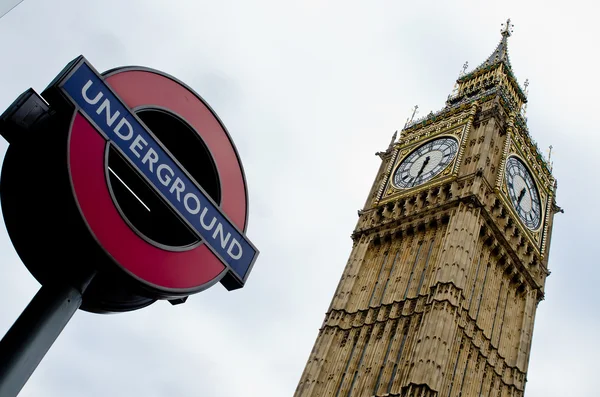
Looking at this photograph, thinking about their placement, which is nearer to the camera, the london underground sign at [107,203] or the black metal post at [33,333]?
the black metal post at [33,333]

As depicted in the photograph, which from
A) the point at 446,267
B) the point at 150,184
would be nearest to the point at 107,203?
the point at 150,184

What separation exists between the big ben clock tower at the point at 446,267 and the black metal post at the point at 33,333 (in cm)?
2469

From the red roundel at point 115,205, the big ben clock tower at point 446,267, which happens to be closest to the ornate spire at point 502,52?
the big ben clock tower at point 446,267

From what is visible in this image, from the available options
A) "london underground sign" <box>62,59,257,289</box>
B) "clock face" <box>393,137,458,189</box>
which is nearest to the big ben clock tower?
"clock face" <box>393,137,458,189</box>

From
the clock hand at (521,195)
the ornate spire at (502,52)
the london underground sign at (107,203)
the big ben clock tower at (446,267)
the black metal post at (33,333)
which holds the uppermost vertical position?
the ornate spire at (502,52)

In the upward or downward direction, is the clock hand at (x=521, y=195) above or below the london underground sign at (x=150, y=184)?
above

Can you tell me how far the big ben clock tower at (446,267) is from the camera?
33.4 meters

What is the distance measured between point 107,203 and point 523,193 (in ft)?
130

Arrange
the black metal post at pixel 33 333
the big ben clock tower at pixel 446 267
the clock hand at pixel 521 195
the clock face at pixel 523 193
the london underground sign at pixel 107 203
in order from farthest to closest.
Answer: the clock hand at pixel 521 195
the clock face at pixel 523 193
the big ben clock tower at pixel 446 267
the london underground sign at pixel 107 203
the black metal post at pixel 33 333

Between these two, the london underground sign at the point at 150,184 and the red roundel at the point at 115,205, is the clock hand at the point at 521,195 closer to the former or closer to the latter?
the red roundel at the point at 115,205

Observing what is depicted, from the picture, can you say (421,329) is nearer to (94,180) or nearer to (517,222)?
(517,222)

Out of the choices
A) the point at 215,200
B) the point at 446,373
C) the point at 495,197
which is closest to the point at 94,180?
the point at 215,200

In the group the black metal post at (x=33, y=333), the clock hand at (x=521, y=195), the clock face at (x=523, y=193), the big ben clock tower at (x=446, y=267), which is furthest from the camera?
the clock hand at (x=521, y=195)

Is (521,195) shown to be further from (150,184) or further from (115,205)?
(115,205)
